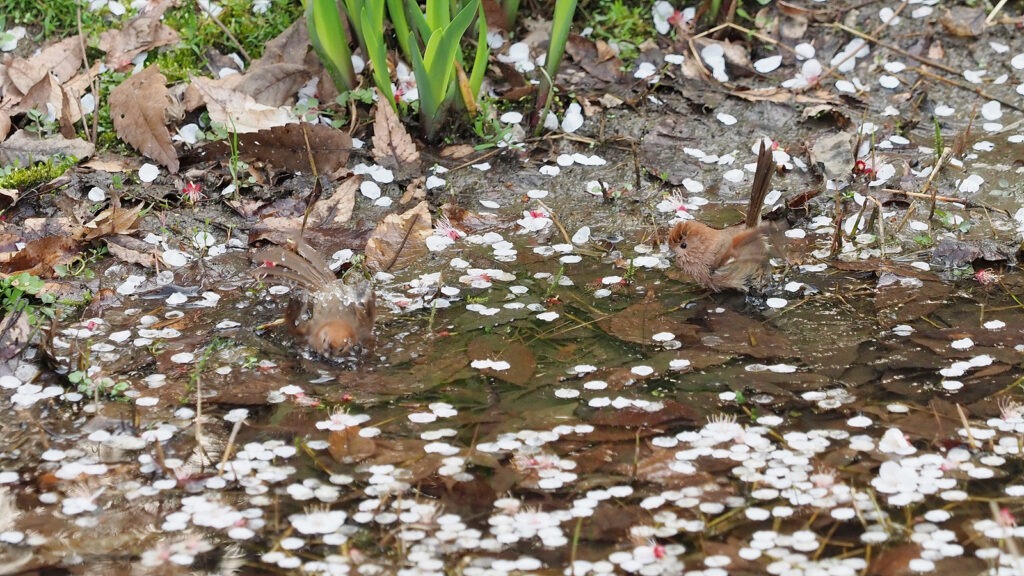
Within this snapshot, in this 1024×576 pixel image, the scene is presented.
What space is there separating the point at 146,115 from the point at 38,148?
21.7 inches

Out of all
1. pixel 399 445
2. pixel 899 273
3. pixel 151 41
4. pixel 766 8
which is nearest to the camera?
pixel 399 445

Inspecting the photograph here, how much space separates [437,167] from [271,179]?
2.77 ft

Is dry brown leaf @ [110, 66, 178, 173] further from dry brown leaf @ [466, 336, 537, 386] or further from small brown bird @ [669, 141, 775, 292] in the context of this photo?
small brown bird @ [669, 141, 775, 292]

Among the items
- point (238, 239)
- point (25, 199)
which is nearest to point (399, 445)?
point (238, 239)

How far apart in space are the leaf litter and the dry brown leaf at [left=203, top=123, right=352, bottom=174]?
2cm

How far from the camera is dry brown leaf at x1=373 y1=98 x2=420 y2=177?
546 centimetres

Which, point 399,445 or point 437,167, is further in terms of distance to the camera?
point 437,167

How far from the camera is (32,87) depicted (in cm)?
554

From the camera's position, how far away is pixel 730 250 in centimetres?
434

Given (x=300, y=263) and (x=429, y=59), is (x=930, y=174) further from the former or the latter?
(x=300, y=263)

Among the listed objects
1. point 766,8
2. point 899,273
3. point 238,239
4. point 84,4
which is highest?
point 84,4

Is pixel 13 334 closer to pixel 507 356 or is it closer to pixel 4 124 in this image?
pixel 4 124

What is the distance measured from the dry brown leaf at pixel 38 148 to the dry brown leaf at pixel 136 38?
66 cm

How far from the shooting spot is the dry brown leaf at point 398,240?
4.84 metres
